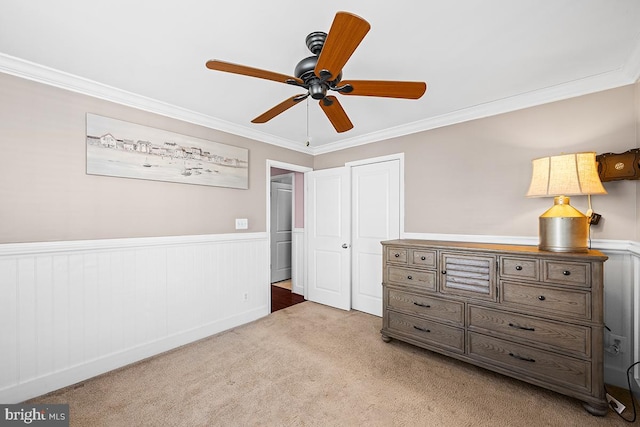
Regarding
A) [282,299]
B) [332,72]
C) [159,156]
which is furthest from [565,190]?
[282,299]

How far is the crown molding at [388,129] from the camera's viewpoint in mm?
2016

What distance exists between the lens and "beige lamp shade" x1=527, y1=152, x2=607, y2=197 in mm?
1962

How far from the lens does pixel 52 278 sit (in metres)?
2.12

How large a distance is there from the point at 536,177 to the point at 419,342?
1764mm

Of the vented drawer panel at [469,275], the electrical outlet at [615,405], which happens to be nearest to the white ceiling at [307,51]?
the vented drawer panel at [469,275]

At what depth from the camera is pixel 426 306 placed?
2631 millimetres

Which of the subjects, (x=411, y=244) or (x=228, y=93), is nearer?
(x=228, y=93)

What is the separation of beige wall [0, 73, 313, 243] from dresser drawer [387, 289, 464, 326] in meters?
2.25

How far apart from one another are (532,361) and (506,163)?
170 centimetres

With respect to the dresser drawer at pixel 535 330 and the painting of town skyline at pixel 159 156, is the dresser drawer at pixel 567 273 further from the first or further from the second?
the painting of town skyline at pixel 159 156

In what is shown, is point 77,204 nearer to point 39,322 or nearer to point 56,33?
point 39,322

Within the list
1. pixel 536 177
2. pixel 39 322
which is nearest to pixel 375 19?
pixel 536 177

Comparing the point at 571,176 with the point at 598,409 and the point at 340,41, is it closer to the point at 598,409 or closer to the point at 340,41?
the point at 598,409

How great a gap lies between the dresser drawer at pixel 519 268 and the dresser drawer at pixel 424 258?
539mm
